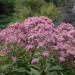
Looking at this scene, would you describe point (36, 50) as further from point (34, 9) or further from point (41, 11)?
point (34, 9)

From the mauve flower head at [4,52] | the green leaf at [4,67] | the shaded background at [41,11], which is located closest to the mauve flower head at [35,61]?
the green leaf at [4,67]

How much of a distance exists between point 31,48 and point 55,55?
323 millimetres

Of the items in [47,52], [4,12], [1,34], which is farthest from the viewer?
[4,12]

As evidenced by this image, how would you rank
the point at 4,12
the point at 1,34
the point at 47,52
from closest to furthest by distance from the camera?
the point at 47,52 < the point at 1,34 < the point at 4,12

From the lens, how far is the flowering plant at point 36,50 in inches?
188

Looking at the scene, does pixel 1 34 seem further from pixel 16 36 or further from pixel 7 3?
pixel 7 3

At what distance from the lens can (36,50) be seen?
498 cm

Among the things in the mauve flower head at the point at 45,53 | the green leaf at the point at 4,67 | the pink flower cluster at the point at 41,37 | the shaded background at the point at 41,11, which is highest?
the shaded background at the point at 41,11

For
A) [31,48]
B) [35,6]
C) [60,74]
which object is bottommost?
[60,74]

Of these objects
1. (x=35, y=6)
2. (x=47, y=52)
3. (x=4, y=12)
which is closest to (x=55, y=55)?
(x=47, y=52)

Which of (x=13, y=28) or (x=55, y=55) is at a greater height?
(x=13, y=28)

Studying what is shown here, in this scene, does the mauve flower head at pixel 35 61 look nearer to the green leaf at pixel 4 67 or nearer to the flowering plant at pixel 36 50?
the flowering plant at pixel 36 50

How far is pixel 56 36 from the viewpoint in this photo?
4852mm

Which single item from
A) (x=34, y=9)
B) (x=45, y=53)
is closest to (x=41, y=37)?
(x=45, y=53)
